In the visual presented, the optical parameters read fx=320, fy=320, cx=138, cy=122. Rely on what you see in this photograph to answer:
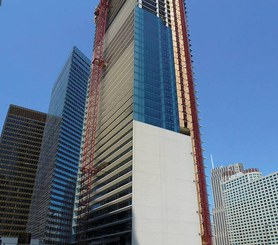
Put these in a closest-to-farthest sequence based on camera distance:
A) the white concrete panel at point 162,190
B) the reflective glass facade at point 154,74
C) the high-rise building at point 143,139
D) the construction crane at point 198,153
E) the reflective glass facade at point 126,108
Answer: the white concrete panel at point 162,190 → the high-rise building at point 143,139 → the construction crane at point 198,153 → the reflective glass facade at point 126,108 → the reflective glass facade at point 154,74

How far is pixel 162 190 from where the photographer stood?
94625 mm

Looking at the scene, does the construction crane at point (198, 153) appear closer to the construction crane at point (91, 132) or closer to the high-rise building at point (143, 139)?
the high-rise building at point (143, 139)

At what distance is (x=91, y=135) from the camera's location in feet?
443

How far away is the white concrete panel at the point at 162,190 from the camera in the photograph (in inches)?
3487

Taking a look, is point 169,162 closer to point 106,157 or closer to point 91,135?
point 106,157

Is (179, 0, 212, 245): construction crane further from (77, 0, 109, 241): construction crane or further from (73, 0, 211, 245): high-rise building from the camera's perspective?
(77, 0, 109, 241): construction crane

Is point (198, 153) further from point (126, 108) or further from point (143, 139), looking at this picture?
point (126, 108)

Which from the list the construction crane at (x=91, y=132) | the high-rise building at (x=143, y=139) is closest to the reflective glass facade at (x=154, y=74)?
the high-rise building at (x=143, y=139)

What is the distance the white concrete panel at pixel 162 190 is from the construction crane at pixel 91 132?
26.9 metres

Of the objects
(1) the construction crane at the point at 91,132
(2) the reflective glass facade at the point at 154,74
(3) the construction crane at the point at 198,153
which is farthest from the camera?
(1) the construction crane at the point at 91,132

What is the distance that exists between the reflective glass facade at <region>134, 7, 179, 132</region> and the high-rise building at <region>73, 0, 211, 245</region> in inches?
14.5

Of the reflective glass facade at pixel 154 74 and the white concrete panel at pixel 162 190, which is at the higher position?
the reflective glass facade at pixel 154 74

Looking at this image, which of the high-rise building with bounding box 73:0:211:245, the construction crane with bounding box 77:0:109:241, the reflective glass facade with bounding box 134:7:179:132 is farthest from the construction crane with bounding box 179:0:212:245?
the construction crane with bounding box 77:0:109:241

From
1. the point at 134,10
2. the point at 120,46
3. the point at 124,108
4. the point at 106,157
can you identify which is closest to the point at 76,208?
the point at 106,157
